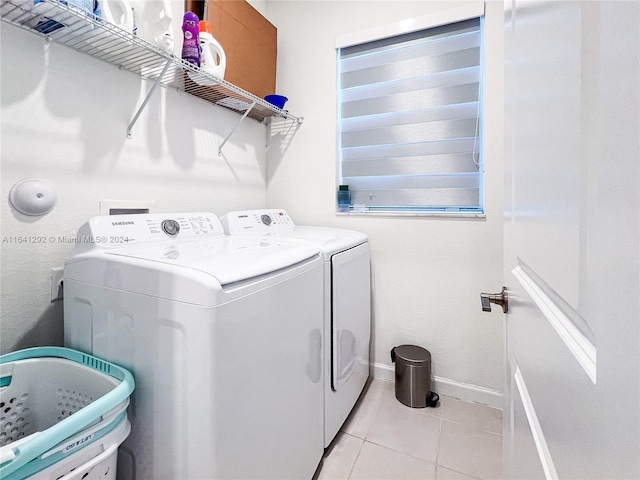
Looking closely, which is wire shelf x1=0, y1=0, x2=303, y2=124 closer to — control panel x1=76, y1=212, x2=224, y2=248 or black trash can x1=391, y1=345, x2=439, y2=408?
control panel x1=76, y1=212, x2=224, y2=248

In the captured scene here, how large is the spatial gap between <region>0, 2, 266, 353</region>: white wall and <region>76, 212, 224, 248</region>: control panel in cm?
19

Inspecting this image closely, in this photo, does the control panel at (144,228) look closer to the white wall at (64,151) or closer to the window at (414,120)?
the white wall at (64,151)

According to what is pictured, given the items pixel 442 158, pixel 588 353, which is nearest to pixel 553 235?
pixel 588 353

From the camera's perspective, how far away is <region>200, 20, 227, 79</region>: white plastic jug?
1.45 m

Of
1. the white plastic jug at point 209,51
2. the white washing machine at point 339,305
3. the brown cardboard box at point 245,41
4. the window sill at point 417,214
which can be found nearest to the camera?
the white washing machine at point 339,305

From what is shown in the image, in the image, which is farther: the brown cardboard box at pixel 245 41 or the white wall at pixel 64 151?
the brown cardboard box at pixel 245 41

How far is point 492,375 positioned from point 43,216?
2.30 metres

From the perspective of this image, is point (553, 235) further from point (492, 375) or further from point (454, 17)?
point (454, 17)

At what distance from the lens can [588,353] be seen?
12.5 inches

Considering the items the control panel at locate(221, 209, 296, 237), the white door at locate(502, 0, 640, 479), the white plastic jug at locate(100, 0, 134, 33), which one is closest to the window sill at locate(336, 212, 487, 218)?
the control panel at locate(221, 209, 296, 237)

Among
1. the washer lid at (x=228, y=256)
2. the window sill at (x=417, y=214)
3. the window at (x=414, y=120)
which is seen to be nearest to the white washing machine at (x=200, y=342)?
the washer lid at (x=228, y=256)

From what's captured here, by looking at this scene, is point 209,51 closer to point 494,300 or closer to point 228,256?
point 228,256

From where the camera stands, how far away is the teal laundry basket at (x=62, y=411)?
22.9 inches

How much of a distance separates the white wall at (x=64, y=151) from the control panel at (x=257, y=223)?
28cm
